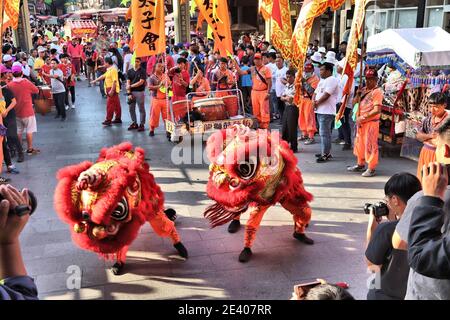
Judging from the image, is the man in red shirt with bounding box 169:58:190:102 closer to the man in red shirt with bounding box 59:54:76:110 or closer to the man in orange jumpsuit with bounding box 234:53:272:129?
the man in orange jumpsuit with bounding box 234:53:272:129

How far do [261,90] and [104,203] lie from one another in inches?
255

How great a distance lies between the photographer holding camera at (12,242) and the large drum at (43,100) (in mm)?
11135

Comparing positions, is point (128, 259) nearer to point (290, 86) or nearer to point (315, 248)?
point (315, 248)

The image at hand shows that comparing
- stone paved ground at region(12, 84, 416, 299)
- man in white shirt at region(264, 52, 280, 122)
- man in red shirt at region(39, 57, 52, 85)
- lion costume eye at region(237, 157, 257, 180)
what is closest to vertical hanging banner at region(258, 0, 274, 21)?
man in white shirt at region(264, 52, 280, 122)

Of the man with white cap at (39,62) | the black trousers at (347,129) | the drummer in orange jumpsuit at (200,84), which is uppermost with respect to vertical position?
the man with white cap at (39,62)

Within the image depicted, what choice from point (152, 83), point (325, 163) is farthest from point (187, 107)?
point (325, 163)

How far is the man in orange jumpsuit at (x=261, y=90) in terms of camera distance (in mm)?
9539

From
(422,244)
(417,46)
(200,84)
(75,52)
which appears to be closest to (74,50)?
(75,52)

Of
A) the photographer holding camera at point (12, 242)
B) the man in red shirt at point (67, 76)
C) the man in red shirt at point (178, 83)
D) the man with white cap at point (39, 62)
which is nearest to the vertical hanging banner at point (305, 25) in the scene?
the man in red shirt at point (178, 83)

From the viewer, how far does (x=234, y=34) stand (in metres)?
25.0

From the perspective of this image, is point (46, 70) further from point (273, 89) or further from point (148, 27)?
point (273, 89)

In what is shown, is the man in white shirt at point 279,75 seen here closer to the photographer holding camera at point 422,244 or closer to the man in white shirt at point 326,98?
the man in white shirt at point 326,98

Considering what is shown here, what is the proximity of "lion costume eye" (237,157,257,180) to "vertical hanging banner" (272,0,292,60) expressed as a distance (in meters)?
3.88

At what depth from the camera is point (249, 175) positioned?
4176mm
